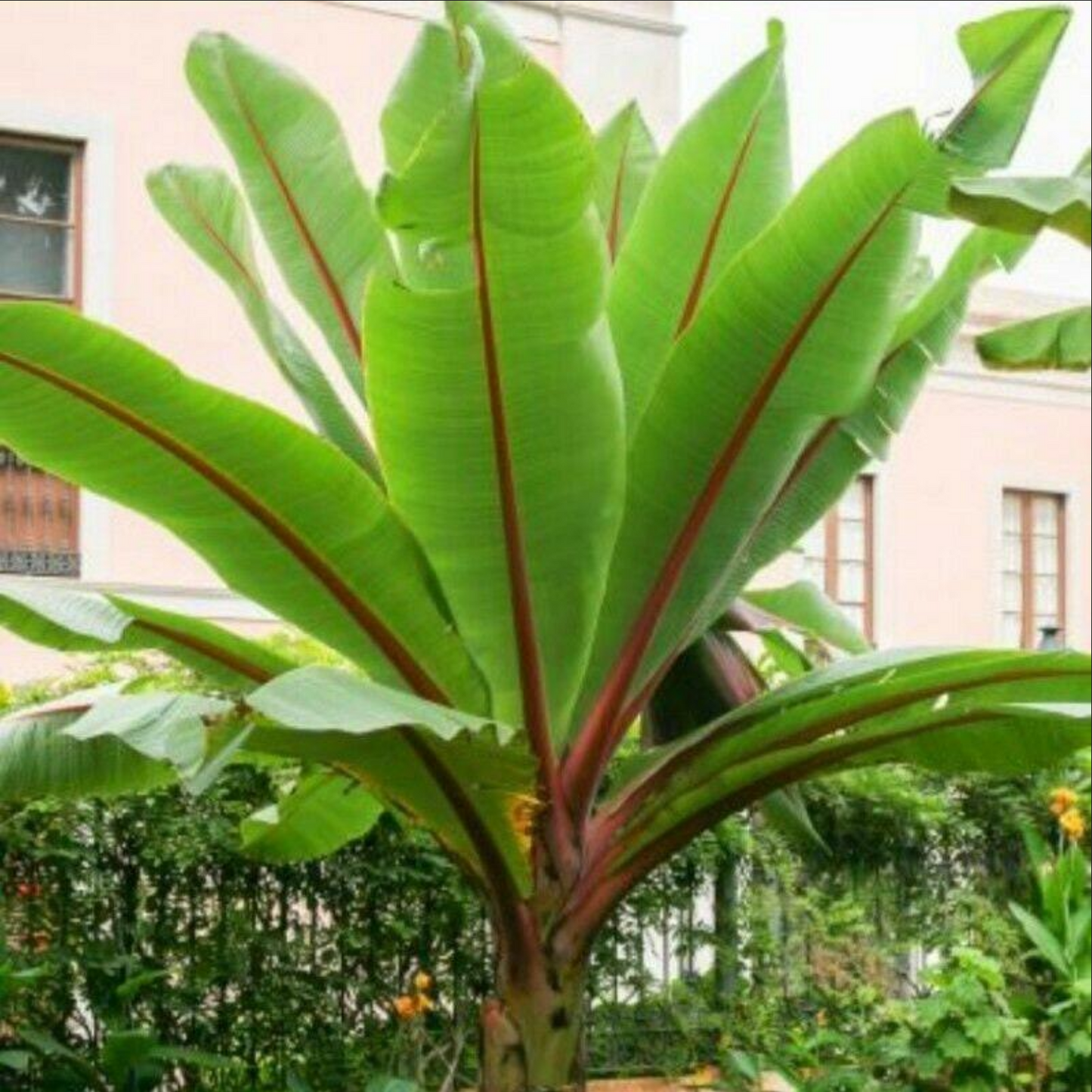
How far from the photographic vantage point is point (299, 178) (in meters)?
5.58

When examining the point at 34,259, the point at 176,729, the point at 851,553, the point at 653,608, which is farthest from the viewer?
the point at 851,553

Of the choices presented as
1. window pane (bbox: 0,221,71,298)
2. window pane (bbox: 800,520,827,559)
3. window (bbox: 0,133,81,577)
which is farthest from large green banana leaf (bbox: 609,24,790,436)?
window pane (bbox: 800,520,827,559)

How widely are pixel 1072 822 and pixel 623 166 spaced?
2.80 metres

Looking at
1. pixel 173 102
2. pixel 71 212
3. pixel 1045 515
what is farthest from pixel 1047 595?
pixel 71 212

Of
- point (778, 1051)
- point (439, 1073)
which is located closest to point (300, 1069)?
point (439, 1073)

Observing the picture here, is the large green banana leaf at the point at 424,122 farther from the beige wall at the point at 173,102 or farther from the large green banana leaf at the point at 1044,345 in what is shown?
the beige wall at the point at 173,102

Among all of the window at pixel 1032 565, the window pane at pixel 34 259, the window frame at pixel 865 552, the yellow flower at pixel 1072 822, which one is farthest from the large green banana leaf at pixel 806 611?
the window at pixel 1032 565

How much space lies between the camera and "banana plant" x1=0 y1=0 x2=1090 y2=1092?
461cm

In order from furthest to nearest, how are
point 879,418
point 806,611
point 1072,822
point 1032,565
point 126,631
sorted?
point 1032,565
point 1072,822
point 806,611
point 879,418
point 126,631

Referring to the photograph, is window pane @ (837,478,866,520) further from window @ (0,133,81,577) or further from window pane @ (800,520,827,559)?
window @ (0,133,81,577)

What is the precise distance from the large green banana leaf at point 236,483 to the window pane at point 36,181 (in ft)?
21.9

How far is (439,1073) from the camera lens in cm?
638

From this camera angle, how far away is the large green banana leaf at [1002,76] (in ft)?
16.1

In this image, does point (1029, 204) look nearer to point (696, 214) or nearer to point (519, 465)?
point (696, 214)
